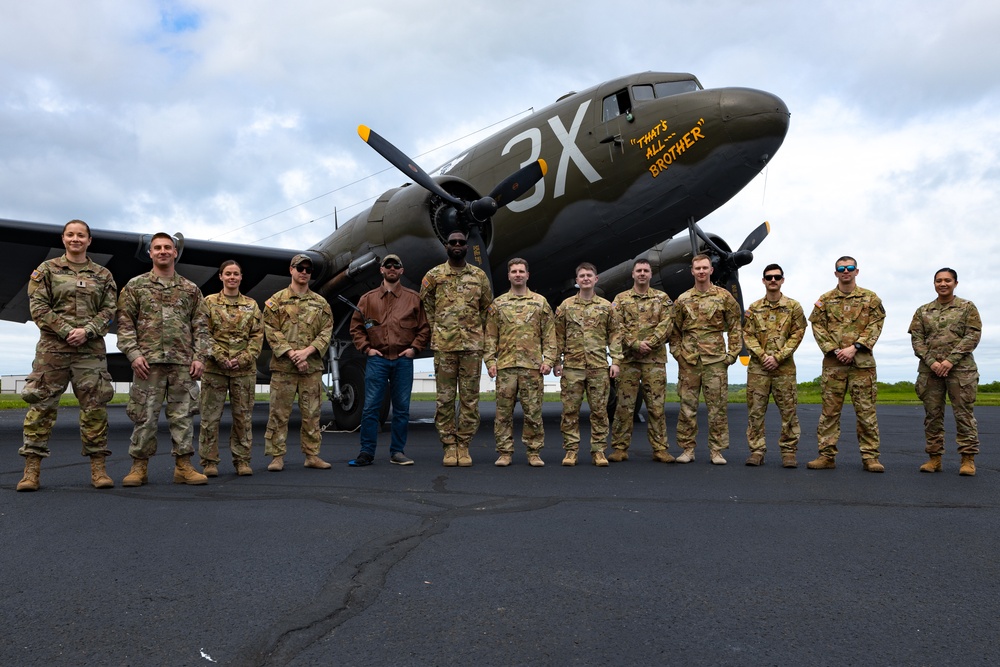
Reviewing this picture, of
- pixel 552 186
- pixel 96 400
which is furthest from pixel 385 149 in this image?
pixel 96 400

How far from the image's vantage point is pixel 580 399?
663 centimetres


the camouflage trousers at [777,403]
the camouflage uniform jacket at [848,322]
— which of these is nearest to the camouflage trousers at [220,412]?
the camouflage trousers at [777,403]

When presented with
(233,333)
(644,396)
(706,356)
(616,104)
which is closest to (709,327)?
(706,356)

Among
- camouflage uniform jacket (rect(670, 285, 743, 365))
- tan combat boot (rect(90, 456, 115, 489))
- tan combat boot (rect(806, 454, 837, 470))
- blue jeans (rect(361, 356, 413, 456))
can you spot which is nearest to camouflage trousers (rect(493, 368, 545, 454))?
blue jeans (rect(361, 356, 413, 456))

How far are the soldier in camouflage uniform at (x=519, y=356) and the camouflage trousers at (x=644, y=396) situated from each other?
2.85 ft

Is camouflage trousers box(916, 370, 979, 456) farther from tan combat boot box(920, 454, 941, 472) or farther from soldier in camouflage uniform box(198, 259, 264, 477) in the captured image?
soldier in camouflage uniform box(198, 259, 264, 477)

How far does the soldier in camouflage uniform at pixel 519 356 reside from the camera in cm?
650

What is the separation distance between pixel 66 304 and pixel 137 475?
4.85ft

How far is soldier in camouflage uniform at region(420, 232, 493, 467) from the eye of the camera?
6547mm

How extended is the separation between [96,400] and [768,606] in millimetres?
4984

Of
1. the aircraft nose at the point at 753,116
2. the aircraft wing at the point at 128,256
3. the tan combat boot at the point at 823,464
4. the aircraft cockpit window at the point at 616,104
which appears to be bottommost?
the tan combat boot at the point at 823,464

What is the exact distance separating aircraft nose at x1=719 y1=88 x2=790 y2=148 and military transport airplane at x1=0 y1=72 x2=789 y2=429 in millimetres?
16

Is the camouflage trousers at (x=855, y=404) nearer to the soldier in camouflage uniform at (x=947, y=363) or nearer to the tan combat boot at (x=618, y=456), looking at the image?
the soldier in camouflage uniform at (x=947, y=363)

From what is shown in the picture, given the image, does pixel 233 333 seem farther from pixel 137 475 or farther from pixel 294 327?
pixel 137 475
